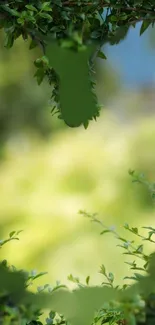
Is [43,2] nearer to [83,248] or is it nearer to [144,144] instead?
[83,248]

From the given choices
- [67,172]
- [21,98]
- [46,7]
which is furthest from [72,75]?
[21,98]

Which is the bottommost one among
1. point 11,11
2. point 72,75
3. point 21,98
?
point 72,75

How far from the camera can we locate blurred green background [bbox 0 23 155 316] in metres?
2.46

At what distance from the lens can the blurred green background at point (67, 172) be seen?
2457 mm

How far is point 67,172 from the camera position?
2.78m

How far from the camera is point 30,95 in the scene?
3002 mm

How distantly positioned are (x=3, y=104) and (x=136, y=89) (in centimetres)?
80

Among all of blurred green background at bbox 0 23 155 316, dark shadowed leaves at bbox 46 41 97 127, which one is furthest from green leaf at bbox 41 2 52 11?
blurred green background at bbox 0 23 155 316

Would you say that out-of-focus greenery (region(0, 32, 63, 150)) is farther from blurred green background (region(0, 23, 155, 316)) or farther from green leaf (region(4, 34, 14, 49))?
green leaf (region(4, 34, 14, 49))

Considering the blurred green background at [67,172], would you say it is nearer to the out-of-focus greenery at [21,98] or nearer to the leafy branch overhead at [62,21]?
the out-of-focus greenery at [21,98]

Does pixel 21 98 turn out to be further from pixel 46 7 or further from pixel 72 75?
pixel 72 75

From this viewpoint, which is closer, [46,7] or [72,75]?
[72,75]

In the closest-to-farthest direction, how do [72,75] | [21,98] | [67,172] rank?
[72,75], [67,172], [21,98]

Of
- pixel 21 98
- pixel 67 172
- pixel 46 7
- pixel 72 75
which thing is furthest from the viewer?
pixel 21 98
